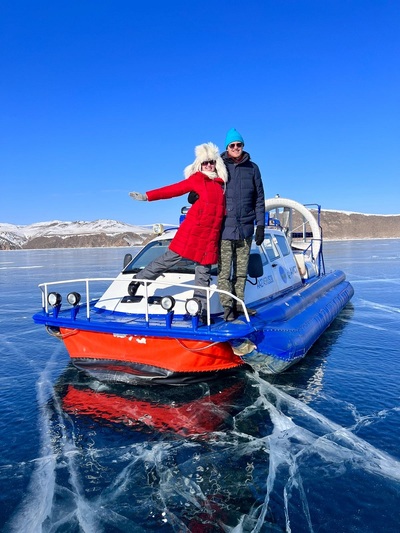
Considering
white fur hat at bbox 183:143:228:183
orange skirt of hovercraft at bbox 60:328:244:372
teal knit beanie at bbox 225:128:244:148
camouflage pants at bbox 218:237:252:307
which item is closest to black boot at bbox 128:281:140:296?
orange skirt of hovercraft at bbox 60:328:244:372

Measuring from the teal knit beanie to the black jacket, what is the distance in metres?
0.17

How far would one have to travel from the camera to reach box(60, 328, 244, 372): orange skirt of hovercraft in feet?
15.9

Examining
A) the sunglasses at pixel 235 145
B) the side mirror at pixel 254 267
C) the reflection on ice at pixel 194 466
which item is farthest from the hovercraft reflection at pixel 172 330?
the sunglasses at pixel 235 145

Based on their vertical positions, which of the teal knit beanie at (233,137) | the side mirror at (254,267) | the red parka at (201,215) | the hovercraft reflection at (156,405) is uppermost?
the teal knit beanie at (233,137)

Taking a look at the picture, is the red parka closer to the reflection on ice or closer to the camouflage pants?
the camouflage pants

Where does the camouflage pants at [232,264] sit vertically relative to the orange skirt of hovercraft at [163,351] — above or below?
above

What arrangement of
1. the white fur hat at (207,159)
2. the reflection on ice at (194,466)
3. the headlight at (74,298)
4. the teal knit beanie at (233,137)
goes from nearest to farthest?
the reflection on ice at (194,466)
the white fur hat at (207,159)
the teal knit beanie at (233,137)
the headlight at (74,298)

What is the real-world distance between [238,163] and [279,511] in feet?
11.7

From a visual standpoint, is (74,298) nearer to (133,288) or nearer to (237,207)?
(133,288)

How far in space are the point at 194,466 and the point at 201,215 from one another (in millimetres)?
2538

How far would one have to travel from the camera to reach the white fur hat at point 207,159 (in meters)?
4.73

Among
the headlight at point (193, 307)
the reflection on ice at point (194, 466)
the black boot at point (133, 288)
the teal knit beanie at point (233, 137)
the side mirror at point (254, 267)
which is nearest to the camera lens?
the reflection on ice at point (194, 466)

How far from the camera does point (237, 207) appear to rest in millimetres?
5074

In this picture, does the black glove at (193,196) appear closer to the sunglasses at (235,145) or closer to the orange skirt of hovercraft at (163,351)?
the sunglasses at (235,145)
